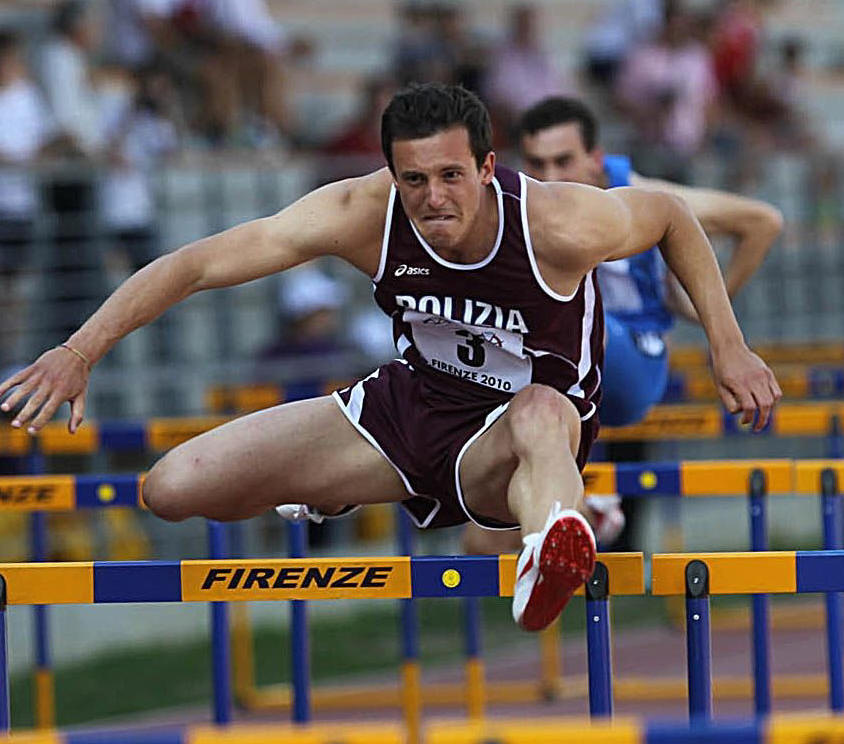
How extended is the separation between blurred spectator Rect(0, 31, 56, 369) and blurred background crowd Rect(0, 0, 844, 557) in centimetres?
1

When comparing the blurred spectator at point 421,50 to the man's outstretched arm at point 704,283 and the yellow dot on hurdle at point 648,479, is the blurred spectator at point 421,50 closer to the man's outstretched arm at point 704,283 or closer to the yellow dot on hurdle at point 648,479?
the yellow dot on hurdle at point 648,479

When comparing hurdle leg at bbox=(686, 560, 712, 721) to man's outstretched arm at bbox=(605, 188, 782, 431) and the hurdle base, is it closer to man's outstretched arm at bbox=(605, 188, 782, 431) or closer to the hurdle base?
man's outstretched arm at bbox=(605, 188, 782, 431)

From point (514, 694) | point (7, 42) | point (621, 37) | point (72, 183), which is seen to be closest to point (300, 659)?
point (514, 694)

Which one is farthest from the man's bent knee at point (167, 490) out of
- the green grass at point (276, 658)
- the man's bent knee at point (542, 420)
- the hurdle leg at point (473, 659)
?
the green grass at point (276, 658)

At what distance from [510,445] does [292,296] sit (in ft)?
18.3

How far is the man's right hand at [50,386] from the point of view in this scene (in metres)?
4.51

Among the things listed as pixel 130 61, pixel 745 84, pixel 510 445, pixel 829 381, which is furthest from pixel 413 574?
pixel 745 84

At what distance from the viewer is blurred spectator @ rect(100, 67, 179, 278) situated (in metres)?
9.78

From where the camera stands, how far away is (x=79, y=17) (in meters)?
10.1

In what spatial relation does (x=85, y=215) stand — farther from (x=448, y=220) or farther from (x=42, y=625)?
(x=448, y=220)

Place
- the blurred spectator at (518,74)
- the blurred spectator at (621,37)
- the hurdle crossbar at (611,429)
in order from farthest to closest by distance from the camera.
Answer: the blurred spectator at (621,37), the blurred spectator at (518,74), the hurdle crossbar at (611,429)

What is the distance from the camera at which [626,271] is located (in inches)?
257

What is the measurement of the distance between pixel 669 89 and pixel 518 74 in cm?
114

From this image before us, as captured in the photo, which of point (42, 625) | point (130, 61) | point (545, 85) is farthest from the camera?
point (545, 85)
